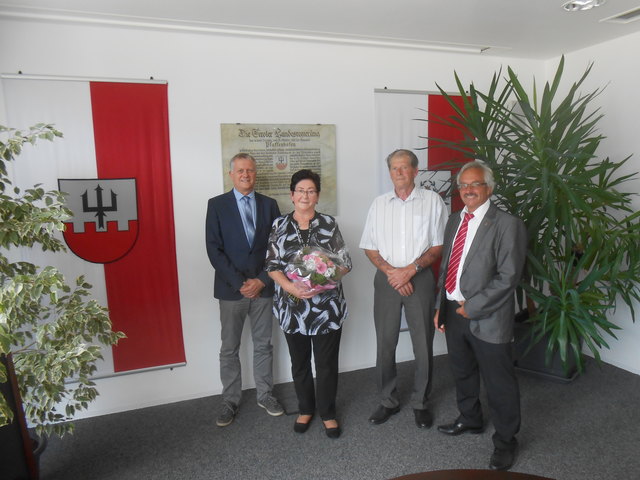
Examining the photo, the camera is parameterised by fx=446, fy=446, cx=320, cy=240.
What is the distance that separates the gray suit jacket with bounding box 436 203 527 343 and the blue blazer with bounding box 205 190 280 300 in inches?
53.7

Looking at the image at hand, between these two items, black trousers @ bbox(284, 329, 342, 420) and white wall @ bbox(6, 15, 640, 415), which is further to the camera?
white wall @ bbox(6, 15, 640, 415)

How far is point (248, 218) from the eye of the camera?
3.13m

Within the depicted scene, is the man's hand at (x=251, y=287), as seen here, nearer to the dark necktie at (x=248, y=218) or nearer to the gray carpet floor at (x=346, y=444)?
the dark necktie at (x=248, y=218)

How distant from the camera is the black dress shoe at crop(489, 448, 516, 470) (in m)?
2.52

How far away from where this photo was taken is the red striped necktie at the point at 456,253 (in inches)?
102

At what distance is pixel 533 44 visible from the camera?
12.6 ft

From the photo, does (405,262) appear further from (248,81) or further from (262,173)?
(248,81)

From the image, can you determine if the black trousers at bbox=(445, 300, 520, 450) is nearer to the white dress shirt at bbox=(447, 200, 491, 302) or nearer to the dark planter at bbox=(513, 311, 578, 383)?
the white dress shirt at bbox=(447, 200, 491, 302)

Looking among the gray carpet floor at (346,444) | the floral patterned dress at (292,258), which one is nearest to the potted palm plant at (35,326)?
the gray carpet floor at (346,444)

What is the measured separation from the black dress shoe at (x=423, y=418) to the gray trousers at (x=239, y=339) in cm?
108

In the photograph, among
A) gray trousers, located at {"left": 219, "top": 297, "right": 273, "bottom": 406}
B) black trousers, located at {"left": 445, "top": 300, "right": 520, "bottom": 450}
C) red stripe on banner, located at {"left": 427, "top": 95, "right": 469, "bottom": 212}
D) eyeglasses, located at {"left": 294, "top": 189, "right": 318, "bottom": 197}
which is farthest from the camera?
red stripe on banner, located at {"left": 427, "top": 95, "right": 469, "bottom": 212}

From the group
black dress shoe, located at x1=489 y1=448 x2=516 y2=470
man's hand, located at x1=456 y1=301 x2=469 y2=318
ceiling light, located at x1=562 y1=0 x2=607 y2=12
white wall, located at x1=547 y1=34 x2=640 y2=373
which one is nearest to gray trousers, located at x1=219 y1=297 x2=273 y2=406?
man's hand, located at x1=456 y1=301 x2=469 y2=318

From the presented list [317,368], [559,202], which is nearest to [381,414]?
[317,368]

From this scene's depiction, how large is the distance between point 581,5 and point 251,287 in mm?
2870
